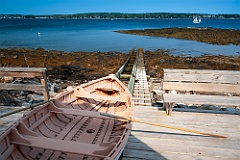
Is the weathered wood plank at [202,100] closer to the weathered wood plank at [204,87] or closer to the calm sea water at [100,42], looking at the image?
the weathered wood plank at [204,87]

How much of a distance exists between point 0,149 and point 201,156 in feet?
11.0

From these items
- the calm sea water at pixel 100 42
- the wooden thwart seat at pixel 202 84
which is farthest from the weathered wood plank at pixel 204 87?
the calm sea water at pixel 100 42

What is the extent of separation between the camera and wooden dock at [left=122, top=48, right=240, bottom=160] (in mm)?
3732

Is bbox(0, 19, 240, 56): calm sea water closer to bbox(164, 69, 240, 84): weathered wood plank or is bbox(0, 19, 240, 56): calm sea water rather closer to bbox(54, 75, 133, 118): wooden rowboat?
bbox(164, 69, 240, 84): weathered wood plank

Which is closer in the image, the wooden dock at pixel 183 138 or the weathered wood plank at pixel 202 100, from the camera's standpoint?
the wooden dock at pixel 183 138

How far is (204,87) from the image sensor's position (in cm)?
531

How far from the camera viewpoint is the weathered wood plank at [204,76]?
5.23m

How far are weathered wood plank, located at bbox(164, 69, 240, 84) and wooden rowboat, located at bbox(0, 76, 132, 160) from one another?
144 centimetres

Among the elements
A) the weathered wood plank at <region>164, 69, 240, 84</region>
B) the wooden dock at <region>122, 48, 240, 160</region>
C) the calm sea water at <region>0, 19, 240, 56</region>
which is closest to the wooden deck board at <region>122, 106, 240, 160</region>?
the wooden dock at <region>122, 48, 240, 160</region>

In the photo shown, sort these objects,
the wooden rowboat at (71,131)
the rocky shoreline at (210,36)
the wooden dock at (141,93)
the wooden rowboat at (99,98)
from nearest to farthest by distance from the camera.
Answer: the wooden rowboat at (71,131), the wooden rowboat at (99,98), the wooden dock at (141,93), the rocky shoreline at (210,36)

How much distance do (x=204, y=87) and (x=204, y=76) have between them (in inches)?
11.7

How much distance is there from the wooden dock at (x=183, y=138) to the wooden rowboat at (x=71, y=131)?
618 millimetres

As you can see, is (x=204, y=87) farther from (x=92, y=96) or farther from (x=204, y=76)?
(x=92, y=96)

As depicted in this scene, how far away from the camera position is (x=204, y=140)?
Answer: 420cm
